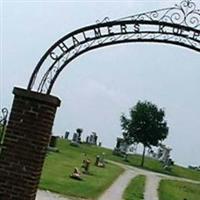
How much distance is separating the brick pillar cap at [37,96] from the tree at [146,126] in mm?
52233

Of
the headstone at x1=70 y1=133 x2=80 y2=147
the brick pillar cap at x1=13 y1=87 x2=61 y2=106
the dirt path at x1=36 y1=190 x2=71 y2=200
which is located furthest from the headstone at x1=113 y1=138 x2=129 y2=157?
the brick pillar cap at x1=13 y1=87 x2=61 y2=106

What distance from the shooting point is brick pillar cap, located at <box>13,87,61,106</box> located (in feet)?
35.0

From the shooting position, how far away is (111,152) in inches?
2357

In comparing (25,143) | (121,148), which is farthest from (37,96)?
(121,148)

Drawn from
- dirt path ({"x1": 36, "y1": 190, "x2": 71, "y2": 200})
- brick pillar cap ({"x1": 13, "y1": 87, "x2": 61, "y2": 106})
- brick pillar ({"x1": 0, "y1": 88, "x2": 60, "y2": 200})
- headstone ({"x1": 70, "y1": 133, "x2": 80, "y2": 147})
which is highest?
headstone ({"x1": 70, "y1": 133, "x2": 80, "y2": 147})

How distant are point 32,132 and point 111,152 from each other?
49493 millimetres

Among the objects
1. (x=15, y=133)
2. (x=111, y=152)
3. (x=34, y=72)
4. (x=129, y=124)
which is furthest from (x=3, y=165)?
(x=129, y=124)

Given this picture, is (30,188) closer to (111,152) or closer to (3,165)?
(3,165)

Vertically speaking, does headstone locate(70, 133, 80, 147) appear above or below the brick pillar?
above

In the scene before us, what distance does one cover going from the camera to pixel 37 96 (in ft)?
35.1

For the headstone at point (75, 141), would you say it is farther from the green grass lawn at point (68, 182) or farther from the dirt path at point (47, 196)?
the dirt path at point (47, 196)

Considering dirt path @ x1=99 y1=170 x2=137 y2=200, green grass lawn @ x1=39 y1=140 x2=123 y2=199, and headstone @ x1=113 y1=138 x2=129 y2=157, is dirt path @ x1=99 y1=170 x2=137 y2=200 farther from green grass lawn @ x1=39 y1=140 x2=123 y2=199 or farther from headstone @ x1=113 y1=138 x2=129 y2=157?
headstone @ x1=113 y1=138 x2=129 y2=157

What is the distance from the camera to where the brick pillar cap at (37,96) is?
10672 millimetres

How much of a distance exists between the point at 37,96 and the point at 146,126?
52.5m
